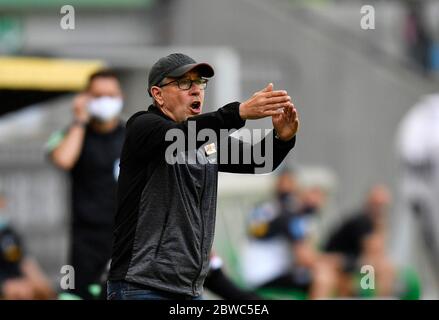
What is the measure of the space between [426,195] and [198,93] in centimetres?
554

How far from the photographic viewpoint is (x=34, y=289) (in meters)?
12.4

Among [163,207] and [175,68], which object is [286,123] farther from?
[163,207]

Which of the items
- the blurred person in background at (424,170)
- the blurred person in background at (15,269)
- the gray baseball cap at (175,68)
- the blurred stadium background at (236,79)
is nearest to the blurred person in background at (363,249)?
the blurred stadium background at (236,79)

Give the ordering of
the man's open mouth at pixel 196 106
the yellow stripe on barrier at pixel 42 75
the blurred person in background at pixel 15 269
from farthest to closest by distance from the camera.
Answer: the yellow stripe on barrier at pixel 42 75, the blurred person in background at pixel 15 269, the man's open mouth at pixel 196 106

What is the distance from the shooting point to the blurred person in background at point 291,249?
12.5 metres

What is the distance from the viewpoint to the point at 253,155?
19.7 feet

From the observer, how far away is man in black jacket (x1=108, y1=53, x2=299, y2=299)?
562 centimetres

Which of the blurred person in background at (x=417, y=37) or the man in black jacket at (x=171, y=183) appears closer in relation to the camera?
the man in black jacket at (x=171, y=183)

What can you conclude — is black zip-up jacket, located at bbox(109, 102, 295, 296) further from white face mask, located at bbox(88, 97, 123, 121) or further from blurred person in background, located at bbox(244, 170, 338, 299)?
blurred person in background, located at bbox(244, 170, 338, 299)

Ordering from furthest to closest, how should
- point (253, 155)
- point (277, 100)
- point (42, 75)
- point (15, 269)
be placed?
point (42, 75), point (15, 269), point (253, 155), point (277, 100)

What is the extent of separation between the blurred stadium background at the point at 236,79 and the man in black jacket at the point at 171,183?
6.69 metres

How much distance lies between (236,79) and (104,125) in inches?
293

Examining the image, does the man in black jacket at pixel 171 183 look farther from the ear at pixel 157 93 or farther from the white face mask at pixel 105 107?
the white face mask at pixel 105 107

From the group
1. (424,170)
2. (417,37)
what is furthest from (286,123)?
(417,37)
